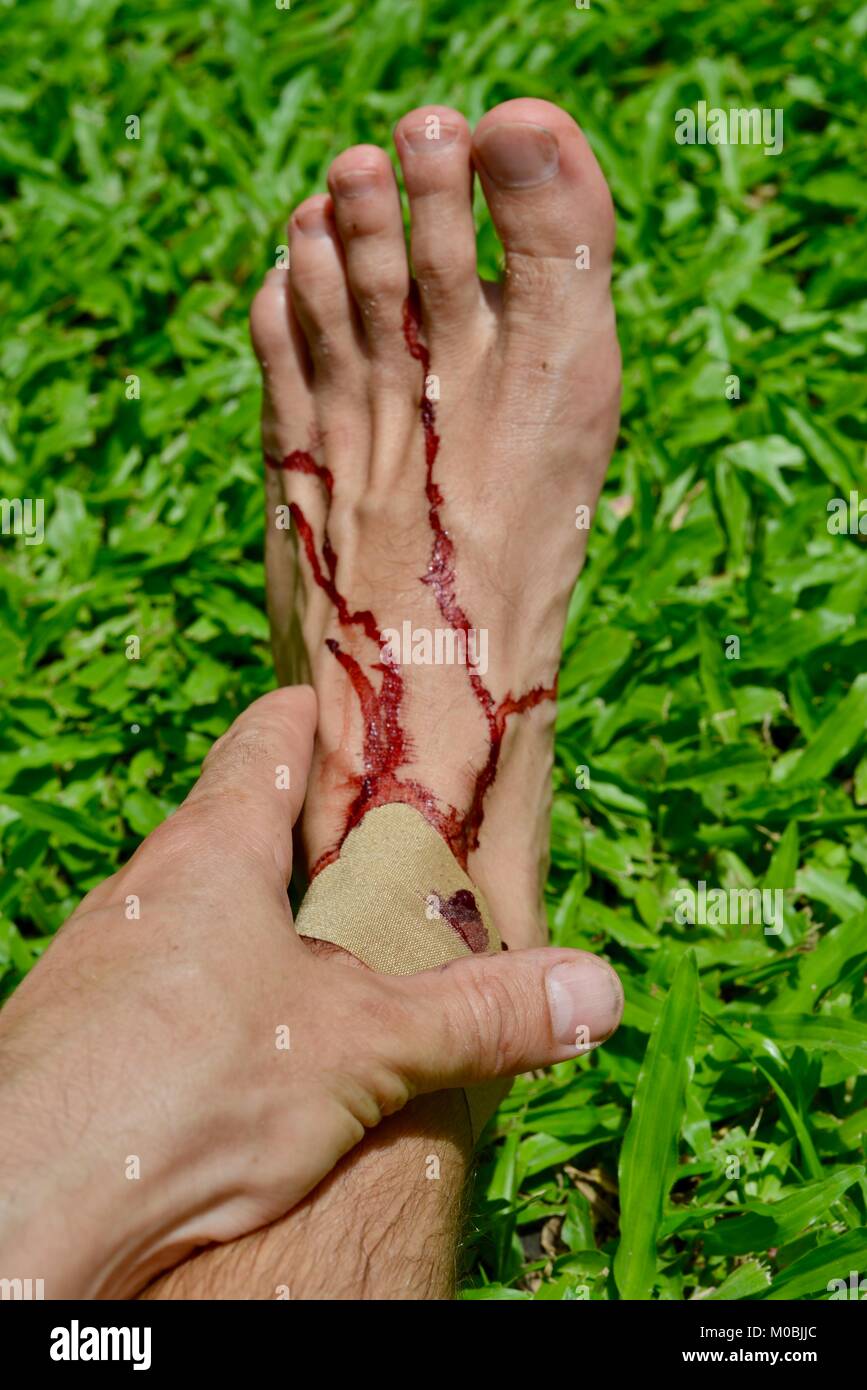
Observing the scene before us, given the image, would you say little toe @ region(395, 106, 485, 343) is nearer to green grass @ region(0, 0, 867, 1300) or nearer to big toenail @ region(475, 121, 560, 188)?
big toenail @ region(475, 121, 560, 188)

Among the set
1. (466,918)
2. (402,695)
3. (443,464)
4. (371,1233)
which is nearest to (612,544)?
(443,464)

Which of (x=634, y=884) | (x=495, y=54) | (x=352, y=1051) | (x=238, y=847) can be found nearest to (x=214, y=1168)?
(x=352, y=1051)

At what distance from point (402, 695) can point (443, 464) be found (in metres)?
0.45

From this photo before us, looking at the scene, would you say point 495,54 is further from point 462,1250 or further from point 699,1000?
point 462,1250

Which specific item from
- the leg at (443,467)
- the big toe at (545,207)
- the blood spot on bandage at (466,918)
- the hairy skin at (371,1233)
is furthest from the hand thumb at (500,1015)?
the big toe at (545,207)

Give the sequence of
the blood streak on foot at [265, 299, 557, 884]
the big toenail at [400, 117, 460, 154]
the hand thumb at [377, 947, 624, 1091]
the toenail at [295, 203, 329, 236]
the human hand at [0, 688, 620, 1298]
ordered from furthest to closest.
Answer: the toenail at [295, 203, 329, 236] < the big toenail at [400, 117, 460, 154] < the blood streak on foot at [265, 299, 557, 884] < the hand thumb at [377, 947, 624, 1091] < the human hand at [0, 688, 620, 1298]

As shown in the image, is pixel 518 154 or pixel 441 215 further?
pixel 441 215

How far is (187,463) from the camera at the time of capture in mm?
2707

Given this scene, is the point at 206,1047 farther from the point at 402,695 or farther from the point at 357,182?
the point at 357,182

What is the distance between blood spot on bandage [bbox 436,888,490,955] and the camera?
190 centimetres

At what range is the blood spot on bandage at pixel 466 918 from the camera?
6.23ft

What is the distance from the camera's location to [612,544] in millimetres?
2545

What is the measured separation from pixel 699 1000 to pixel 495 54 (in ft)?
7.78

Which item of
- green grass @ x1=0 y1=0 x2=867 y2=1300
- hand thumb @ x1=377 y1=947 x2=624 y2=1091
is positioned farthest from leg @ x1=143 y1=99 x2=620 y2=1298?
hand thumb @ x1=377 y1=947 x2=624 y2=1091
